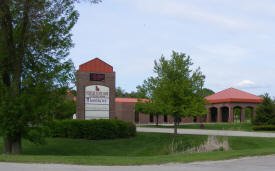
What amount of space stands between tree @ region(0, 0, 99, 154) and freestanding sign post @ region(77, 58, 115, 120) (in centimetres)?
755

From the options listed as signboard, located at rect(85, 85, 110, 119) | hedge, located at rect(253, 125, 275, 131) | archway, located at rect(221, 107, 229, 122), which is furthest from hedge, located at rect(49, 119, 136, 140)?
archway, located at rect(221, 107, 229, 122)

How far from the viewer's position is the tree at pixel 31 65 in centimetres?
1467

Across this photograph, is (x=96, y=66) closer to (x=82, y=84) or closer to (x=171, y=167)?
(x=82, y=84)

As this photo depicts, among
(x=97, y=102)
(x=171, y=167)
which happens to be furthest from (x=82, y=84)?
(x=171, y=167)

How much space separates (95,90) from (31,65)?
331 inches

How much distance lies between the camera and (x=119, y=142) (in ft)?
70.2

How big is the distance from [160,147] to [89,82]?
758cm

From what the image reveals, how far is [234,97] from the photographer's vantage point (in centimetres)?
5066

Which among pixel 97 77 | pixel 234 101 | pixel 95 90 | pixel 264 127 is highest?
pixel 97 77

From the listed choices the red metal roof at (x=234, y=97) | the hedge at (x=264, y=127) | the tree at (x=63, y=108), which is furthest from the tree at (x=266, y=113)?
the tree at (x=63, y=108)

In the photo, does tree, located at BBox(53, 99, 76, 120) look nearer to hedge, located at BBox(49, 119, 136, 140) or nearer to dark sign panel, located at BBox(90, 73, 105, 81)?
hedge, located at BBox(49, 119, 136, 140)

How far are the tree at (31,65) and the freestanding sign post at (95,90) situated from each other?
7554 mm

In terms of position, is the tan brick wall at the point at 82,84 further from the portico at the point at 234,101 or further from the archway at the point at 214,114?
the archway at the point at 214,114

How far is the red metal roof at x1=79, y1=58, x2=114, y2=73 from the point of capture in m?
24.0
